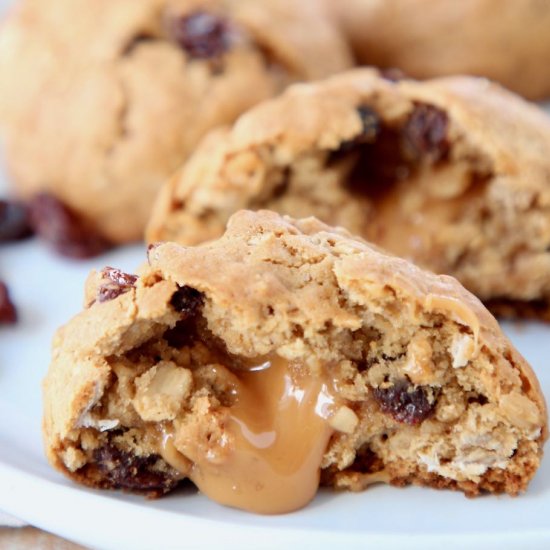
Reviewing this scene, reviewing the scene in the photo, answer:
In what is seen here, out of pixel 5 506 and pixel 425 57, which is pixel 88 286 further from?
pixel 425 57

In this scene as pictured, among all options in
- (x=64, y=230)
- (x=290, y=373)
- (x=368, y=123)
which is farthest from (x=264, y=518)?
(x=64, y=230)

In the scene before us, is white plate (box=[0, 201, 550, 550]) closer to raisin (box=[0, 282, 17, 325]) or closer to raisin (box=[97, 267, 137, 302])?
raisin (box=[97, 267, 137, 302])

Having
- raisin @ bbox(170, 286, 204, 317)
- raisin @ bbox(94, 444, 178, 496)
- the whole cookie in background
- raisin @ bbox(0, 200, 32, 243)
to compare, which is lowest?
raisin @ bbox(0, 200, 32, 243)

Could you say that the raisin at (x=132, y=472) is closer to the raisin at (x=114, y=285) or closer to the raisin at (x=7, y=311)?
the raisin at (x=114, y=285)

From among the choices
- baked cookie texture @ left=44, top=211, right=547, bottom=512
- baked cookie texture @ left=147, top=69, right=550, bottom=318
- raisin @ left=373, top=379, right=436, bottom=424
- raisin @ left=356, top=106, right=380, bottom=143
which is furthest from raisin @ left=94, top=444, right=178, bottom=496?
raisin @ left=356, top=106, right=380, bottom=143

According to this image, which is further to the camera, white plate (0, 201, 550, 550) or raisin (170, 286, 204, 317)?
raisin (170, 286, 204, 317)

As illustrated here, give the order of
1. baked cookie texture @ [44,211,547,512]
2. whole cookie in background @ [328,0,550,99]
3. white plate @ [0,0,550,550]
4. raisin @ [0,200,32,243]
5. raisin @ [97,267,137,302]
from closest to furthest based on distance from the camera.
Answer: white plate @ [0,0,550,550]
baked cookie texture @ [44,211,547,512]
raisin @ [97,267,137,302]
raisin @ [0,200,32,243]
whole cookie in background @ [328,0,550,99]

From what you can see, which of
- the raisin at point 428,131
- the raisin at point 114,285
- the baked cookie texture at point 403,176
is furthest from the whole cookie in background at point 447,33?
the raisin at point 114,285
